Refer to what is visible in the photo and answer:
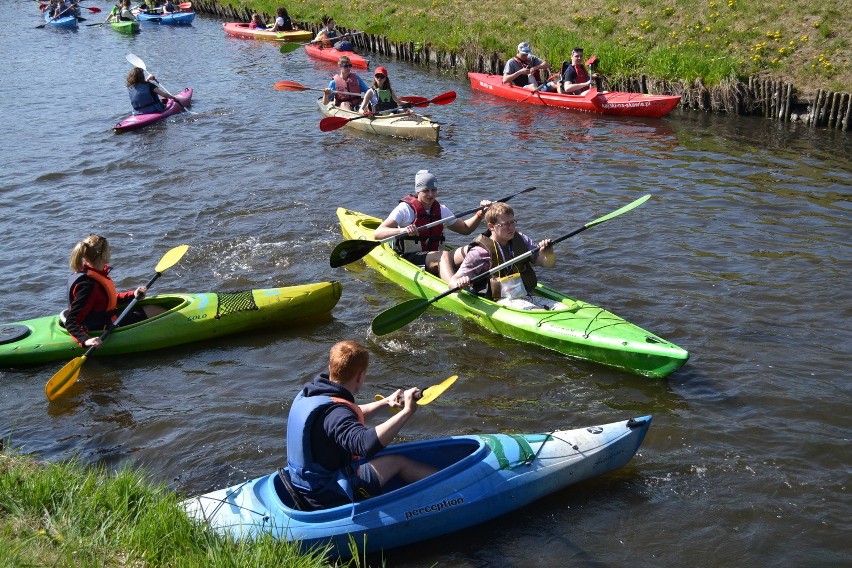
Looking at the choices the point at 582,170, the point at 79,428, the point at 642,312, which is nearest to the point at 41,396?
the point at 79,428

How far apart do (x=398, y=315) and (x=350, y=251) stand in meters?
1.63

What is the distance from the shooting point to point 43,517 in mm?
4277

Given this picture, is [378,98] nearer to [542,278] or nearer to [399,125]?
[399,125]

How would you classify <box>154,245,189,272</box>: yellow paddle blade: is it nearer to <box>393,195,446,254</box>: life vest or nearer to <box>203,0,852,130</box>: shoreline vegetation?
<box>393,195,446,254</box>: life vest

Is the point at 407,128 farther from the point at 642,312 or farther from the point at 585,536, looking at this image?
the point at 585,536

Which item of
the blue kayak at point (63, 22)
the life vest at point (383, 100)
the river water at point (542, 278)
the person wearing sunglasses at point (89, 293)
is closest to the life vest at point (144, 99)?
the river water at point (542, 278)

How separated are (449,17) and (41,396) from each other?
1792cm

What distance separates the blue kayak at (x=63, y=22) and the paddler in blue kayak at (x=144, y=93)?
637 inches

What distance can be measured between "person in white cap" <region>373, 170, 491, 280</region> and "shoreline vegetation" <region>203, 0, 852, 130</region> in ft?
28.7

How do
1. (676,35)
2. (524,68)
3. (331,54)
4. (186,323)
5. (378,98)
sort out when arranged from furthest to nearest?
(331,54) < (524,68) < (676,35) < (378,98) < (186,323)

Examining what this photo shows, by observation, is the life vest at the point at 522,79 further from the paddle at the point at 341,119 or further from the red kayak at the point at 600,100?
the paddle at the point at 341,119

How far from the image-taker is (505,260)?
7.70 meters

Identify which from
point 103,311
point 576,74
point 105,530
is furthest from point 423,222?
point 576,74

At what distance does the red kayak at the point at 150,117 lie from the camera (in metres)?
16.0
